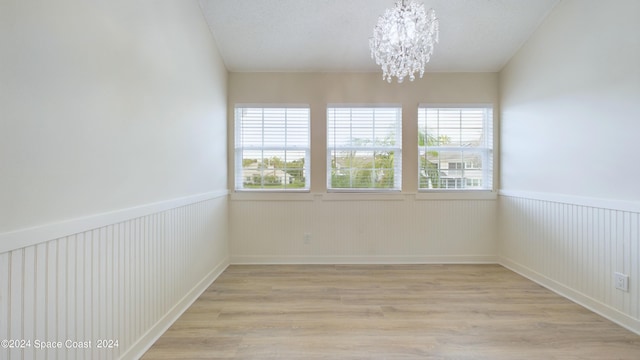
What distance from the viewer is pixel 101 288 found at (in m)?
1.59

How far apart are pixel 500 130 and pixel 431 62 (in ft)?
4.03

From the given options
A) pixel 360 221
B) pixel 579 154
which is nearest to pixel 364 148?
pixel 360 221

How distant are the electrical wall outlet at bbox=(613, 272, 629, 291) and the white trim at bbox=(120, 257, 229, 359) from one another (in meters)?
3.45

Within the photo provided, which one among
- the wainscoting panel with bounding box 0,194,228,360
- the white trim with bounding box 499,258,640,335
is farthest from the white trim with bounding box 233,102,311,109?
the white trim with bounding box 499,258,640,335

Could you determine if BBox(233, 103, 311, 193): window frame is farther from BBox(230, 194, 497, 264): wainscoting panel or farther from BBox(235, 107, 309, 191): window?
BBox(230, 194, 497, 264): wainscoting panel

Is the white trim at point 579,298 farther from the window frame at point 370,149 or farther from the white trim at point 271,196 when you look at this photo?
the white trim at point 271,196

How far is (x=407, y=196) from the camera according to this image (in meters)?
3.82

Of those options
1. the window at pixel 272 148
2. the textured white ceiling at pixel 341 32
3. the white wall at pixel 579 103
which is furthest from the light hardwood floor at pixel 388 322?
the textured white ceiling at pixel 341 32

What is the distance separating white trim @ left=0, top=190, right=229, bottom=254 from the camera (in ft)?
3.69

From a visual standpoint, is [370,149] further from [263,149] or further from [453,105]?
[263,149]

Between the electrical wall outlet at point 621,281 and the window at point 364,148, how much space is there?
209cm

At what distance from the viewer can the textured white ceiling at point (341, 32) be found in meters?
2.96

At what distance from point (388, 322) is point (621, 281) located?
1.81m

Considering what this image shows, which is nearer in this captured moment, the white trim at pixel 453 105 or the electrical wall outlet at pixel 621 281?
the electrical wall outlet at pixel 621 281
